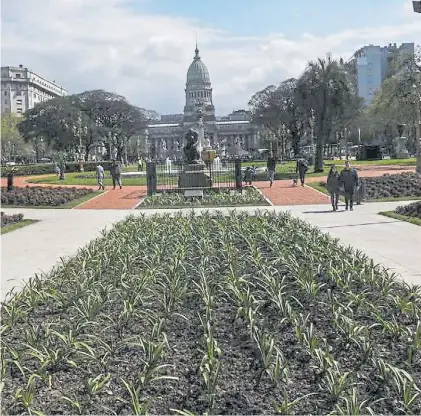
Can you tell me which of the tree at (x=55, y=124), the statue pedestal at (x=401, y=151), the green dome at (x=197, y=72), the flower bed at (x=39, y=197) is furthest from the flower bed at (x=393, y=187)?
the green dome at (x=197, y=72)

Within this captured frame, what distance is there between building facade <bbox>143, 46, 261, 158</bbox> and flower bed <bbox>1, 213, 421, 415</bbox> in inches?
5722

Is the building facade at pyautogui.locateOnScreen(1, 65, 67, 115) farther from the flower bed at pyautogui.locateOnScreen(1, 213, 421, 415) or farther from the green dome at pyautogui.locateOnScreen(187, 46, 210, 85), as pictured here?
the flower bed at pyautogui.locateOnScreen(1, 213, 421, 415)

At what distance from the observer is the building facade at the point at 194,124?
163000mm

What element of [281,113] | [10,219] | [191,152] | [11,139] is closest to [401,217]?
[10,219]

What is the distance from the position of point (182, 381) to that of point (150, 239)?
699 cm

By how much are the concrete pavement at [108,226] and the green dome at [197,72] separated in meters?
145

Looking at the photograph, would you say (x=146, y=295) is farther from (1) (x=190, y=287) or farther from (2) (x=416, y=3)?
(2) (x=416, y=3)

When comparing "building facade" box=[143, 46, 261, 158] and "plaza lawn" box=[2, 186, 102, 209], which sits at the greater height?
"building facade" box=[143, 46, 261, 158]

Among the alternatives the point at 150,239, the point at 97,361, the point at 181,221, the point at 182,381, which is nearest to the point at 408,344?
the point at 182,381

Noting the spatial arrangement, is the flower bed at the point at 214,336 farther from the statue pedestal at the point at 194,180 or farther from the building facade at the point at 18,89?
the building facade at the point at 18,89

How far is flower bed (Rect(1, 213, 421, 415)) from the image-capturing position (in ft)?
16.6

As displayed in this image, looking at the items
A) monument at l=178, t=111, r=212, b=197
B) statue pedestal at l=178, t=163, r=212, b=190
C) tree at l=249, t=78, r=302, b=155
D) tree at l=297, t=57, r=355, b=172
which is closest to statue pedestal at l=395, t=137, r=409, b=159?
tree at l=297, t=57, r=355, b=172

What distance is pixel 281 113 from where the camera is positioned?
91188 millimetres

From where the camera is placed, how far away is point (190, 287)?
28.7ft
